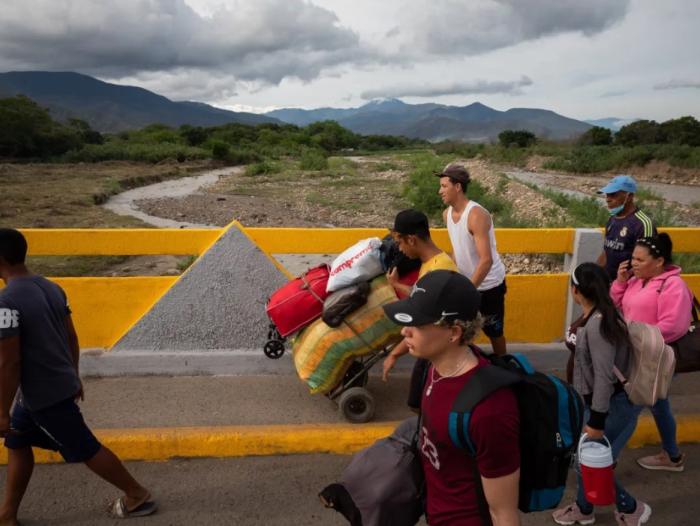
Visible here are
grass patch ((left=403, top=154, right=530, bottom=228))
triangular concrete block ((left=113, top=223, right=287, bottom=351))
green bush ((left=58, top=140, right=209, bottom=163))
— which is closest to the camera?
triangular concrete block ((left=113, top=223, right=287, bottom=351))

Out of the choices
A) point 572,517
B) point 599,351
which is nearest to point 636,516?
point 572,517

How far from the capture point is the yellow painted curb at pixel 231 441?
369 cm

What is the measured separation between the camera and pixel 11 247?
2652 millimetres

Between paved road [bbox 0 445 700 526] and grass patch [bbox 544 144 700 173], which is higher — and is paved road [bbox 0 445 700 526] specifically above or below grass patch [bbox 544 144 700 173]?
below

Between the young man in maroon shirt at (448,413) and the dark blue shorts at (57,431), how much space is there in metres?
1.82

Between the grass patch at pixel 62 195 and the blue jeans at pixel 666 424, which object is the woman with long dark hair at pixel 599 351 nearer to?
the blue jeans at pixel 666 424

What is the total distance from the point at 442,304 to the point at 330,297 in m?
2.01

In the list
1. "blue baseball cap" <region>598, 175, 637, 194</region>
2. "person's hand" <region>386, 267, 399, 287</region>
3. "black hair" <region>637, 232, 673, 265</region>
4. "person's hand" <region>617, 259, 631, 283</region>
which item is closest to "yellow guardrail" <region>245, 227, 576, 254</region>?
"blue baseball cap" <region>598, 175, 637, 194</region>

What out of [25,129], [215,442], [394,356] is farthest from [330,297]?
[25,129]

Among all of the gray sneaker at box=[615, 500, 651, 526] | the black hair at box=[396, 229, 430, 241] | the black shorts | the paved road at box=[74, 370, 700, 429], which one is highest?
the black hair at box=[396, 229, 430, 241]

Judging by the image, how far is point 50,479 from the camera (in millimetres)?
3430

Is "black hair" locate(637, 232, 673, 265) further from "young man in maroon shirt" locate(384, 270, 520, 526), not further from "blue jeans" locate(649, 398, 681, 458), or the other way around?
"young man in maroon shirt" locate(384, 270, 520, 526)

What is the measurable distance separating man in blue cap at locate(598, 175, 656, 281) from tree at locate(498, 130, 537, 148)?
78.0 metres

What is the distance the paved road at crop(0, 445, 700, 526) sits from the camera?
312cm
